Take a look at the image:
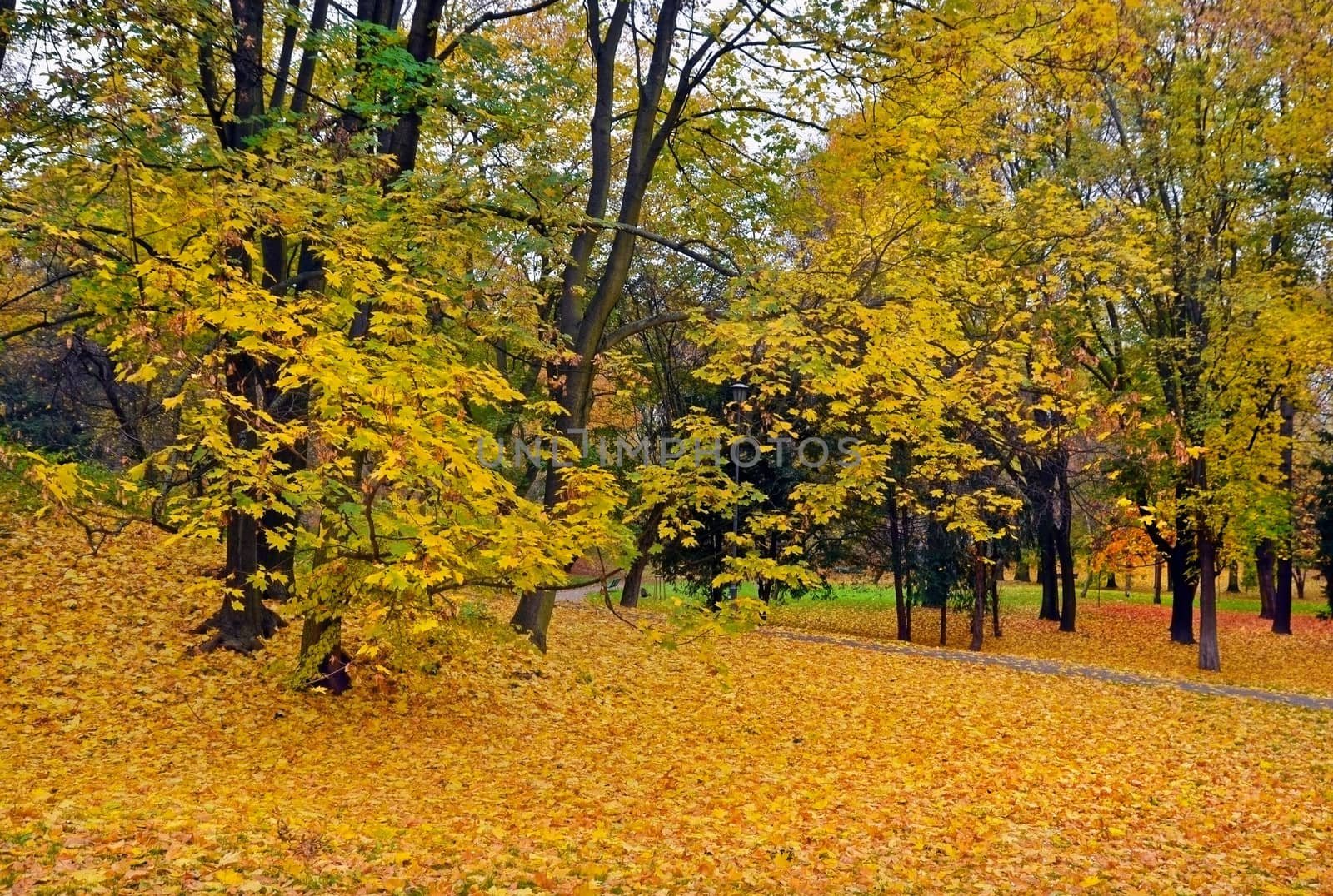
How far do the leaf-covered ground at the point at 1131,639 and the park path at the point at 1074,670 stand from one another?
1092mm

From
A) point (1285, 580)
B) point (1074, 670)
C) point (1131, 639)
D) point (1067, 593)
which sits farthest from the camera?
point (1285, 580)

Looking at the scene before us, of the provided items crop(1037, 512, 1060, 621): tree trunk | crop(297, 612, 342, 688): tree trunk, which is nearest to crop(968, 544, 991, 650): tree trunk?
crop(1037, 512, 1060, 621): tree trunk

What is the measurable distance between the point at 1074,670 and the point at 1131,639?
8551 mm

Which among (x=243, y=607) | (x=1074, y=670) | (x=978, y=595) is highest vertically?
(x=243, y=607)

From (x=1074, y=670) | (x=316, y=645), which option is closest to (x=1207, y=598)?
(x=1074, y=670)

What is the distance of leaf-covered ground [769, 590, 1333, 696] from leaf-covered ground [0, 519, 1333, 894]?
18.9 ft

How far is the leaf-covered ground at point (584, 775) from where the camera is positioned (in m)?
5.52

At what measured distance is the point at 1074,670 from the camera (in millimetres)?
15820

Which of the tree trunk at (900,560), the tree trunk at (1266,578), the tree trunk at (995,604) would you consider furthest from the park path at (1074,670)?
the tree trunk at (1266,578)

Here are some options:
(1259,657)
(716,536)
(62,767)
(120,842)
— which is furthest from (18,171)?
(1259,657)

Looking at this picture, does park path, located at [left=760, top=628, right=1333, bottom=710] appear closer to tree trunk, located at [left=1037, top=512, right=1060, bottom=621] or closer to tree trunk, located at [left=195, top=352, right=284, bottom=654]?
tree trunk, located at [left=1037, top=512, right=1060, bottom=621]

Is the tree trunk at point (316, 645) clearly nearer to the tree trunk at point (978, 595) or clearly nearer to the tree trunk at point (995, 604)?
the tree trunk at point (978, 595)

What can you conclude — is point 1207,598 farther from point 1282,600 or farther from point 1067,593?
point 1282,600

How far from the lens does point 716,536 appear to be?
71.3ft
